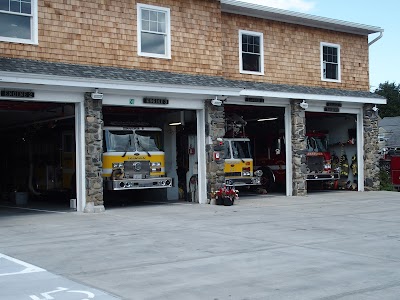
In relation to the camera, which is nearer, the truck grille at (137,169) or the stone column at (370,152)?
the truck grille at (137,169)

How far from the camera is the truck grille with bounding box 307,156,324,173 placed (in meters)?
22.9

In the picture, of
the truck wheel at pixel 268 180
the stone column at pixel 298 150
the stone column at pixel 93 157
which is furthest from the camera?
the truck wheel at pixel 268 180

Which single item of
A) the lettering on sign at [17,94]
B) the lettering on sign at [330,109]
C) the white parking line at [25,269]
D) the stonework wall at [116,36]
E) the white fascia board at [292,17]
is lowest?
the white parking line at [25,269]

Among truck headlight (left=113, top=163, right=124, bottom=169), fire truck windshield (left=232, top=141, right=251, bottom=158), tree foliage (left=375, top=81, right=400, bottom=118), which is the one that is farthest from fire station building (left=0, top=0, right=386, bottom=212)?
tree foliage (left=375, top=81, right=400, bottom=118)

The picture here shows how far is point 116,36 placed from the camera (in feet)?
56.2

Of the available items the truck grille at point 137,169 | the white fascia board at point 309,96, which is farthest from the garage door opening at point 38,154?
the white fascia board at point 309,96

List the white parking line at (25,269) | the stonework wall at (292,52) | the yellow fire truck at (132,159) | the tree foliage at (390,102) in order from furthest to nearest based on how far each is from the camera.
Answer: the tree foliage at (390,102) < the stonework wall at (292,52) < the yellow fire truck at (132,159) < the white parking line at (25,269)

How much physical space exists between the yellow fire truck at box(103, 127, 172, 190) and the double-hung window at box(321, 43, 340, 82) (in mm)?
8409

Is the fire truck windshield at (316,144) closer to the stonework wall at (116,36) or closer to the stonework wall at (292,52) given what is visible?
the stonework wall at (292,52)

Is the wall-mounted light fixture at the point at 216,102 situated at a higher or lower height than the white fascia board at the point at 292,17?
lower

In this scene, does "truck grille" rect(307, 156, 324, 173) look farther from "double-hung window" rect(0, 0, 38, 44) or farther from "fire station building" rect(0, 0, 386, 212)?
"double-hung window" rect(0, 0, 38, 44)

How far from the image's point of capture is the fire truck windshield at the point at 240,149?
69.6 ft

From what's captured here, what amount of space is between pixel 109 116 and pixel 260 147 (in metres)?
6.90

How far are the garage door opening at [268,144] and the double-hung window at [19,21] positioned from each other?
8.94 meters
